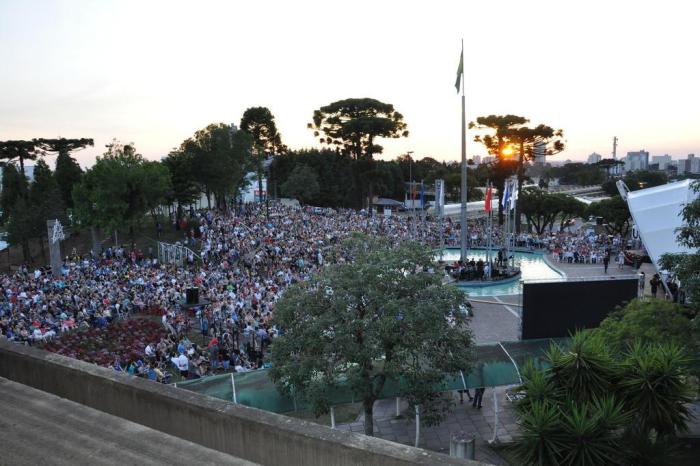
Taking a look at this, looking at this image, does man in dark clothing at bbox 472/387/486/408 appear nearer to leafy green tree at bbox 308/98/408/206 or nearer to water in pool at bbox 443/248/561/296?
water in pool at bbox 443/248/561/296

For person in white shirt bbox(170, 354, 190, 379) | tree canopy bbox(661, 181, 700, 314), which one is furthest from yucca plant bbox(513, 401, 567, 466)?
person in white shirt bbox(170, 354, 190, 379)

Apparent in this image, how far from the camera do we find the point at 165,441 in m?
4.72

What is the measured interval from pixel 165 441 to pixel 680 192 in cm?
3220

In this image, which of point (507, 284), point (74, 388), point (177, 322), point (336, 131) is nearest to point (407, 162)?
point (336, 131)

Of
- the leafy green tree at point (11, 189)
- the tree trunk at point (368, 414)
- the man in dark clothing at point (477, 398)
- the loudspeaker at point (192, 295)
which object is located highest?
the leafy green tree at point (11, 189)

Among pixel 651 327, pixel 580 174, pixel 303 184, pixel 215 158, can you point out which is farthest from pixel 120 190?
pixel 580 174

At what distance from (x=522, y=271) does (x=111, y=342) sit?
27.4m

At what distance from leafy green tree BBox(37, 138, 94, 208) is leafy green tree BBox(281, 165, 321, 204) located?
80.4 ft

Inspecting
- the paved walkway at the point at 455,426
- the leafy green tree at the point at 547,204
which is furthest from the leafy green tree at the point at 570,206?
the paved walkway at the point at 455,426

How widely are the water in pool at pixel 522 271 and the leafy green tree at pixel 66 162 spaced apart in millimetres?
41006

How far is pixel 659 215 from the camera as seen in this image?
1117 inches

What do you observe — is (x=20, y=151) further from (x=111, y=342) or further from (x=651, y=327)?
(x=651, y=327)

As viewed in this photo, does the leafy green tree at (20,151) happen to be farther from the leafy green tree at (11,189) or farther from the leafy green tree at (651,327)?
the leafy green tree at (651,327)

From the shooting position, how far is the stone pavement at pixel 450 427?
13211mm
